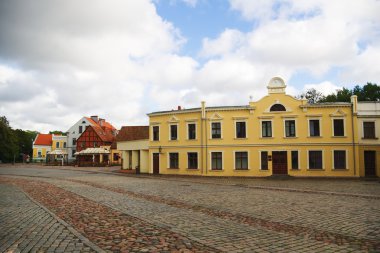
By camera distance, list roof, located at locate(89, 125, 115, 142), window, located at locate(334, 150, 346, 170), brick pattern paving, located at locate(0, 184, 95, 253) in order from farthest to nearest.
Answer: roof, located at locate(89, 125, 115, 142), window, located at locate(334, 150, 346, 170), brick pattern paving, located at locate(0, 184, 95, 253)

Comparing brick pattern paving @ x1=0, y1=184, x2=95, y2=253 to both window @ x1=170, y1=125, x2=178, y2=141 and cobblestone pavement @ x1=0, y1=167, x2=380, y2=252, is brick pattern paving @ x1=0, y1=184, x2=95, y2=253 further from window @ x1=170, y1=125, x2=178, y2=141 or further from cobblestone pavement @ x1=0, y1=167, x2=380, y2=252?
window @ x1=170, y1=125, x2=178, y2=141

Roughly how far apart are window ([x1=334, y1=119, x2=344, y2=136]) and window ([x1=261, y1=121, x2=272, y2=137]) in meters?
6.37

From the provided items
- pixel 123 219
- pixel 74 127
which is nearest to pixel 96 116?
pixel 74 127

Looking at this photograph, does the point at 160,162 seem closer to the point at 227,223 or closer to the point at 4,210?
the point at 4,210

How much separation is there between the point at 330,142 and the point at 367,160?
4326mm

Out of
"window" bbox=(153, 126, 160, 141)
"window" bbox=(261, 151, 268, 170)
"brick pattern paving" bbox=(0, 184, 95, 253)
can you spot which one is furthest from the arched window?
"brick pattern paving" bbox=(0, 184, 95, 253)

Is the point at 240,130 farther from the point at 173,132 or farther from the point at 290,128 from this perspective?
the point at 173,132

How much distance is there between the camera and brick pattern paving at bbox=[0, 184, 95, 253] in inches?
261

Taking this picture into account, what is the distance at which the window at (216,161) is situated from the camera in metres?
31.3

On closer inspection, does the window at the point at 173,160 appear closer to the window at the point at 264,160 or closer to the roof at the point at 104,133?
A: the window at the point at 264,160

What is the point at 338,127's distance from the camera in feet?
96.7

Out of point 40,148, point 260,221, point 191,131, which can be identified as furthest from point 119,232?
point 40,148

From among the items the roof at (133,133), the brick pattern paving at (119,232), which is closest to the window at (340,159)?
the brick pattern paving at (119,232)

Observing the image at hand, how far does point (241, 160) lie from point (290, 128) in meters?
6.00
